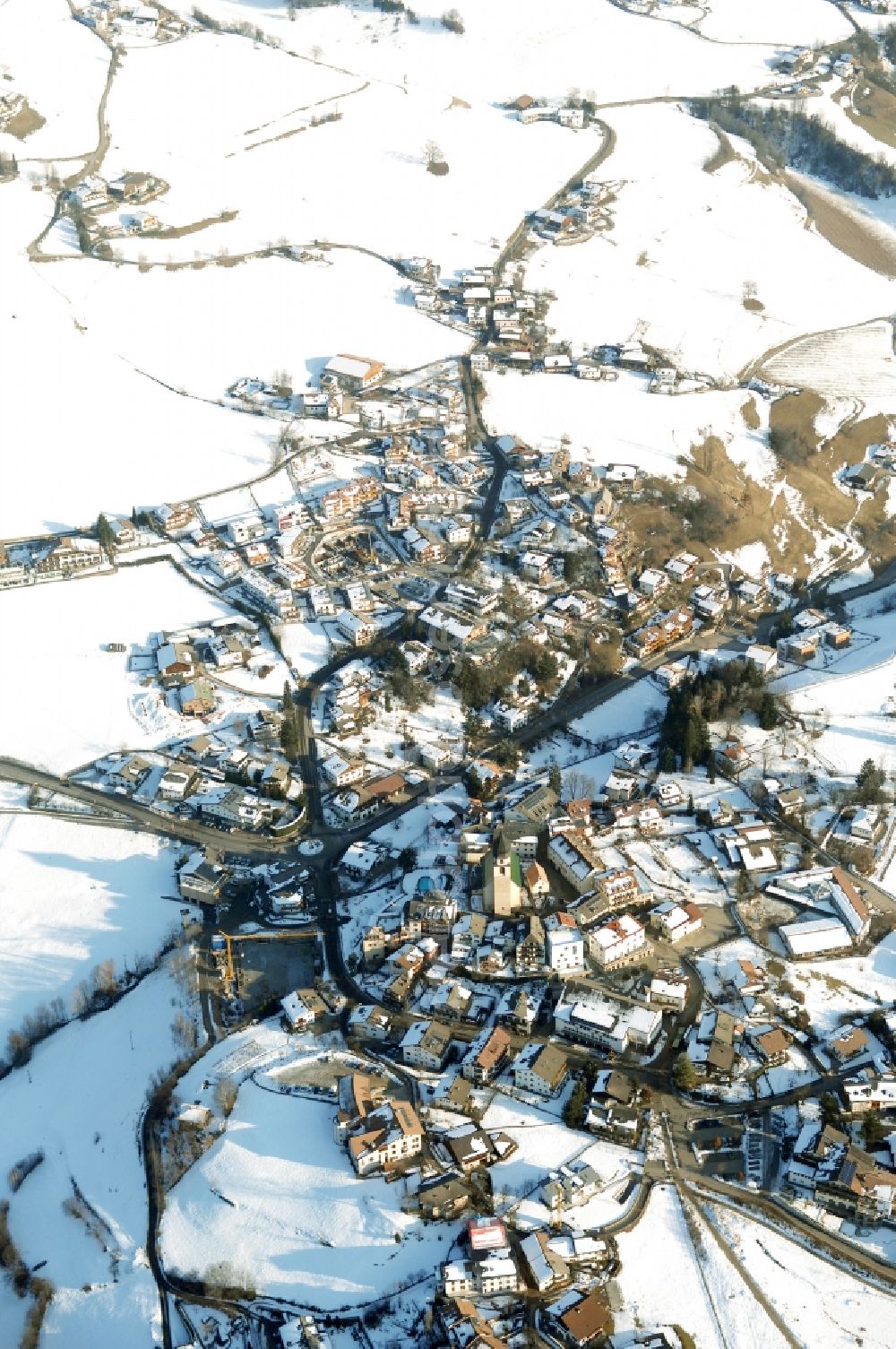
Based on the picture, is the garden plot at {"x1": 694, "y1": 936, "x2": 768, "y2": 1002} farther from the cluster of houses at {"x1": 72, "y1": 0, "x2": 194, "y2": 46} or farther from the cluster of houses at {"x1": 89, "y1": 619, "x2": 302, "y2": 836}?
the cluster of houses at {"x1": 72, "y1": 0, "x2": 194, "y2": 46}

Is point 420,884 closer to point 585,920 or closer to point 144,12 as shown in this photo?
point 585,920

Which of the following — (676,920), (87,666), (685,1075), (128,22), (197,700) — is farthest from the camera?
(128,22)

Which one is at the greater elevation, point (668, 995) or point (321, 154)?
point (321, 154)

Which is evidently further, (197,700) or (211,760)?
(197,700)

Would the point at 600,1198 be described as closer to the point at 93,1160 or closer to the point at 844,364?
the point at 93,1160

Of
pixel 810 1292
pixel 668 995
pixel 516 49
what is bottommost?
pixel 810 1292

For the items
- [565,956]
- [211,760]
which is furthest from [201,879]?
[565,956]

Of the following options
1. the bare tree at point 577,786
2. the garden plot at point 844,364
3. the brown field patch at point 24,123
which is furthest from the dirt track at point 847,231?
the bare tree at point 577,786

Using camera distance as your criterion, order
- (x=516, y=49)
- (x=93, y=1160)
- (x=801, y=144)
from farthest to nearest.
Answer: (x=516, y=49) < (x=801, y=144) < (x=93, y=1160)
